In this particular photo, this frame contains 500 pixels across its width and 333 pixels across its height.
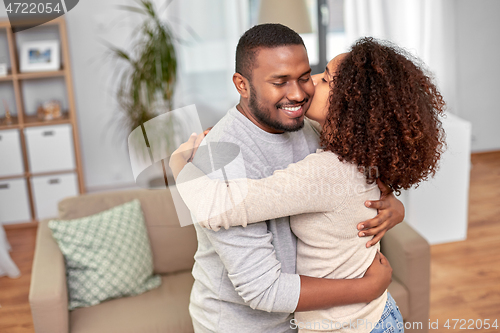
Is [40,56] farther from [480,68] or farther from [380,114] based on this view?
[480,68]

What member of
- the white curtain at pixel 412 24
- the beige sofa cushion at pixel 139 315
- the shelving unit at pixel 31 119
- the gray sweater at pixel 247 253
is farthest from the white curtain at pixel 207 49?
the gray sweater at pixel 247 253

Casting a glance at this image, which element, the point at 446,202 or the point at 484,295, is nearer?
the point at 484,295

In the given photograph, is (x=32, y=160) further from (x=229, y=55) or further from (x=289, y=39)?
(x=289, y=39)

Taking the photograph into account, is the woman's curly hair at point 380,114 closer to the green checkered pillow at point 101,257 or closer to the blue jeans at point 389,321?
the blue jeans at point 389,321

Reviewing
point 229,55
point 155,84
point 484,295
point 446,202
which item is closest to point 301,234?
point 484,295

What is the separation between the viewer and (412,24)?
4543 millimetres

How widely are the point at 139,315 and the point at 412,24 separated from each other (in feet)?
12.3

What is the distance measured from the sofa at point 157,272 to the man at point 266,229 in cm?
79

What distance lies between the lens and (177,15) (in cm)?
418

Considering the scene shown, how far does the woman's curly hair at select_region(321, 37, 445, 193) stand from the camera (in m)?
1.04

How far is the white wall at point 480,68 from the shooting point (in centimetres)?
477

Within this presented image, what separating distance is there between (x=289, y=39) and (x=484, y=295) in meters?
2.19

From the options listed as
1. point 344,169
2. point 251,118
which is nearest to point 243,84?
point 251,118

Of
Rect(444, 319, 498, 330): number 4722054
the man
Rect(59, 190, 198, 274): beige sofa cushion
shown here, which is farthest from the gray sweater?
Rect(444, 319, 498, 330): number 4722054
